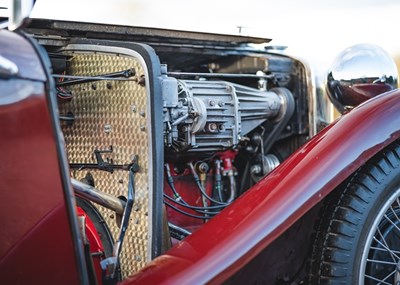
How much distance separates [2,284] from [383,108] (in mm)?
1431

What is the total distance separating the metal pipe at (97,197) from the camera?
6.99 ft

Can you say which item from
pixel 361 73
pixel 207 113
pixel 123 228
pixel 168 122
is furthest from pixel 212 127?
pixel 361 73

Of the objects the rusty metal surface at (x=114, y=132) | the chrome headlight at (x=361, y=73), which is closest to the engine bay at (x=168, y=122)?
the rusty metal surface at (x=114, y=132)

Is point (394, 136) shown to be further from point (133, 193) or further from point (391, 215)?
point (133, 193)

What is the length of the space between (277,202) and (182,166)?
1.20m

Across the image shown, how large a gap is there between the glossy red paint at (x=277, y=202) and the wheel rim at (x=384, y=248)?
0.26 m

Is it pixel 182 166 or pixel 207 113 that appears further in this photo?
pixel 182 166

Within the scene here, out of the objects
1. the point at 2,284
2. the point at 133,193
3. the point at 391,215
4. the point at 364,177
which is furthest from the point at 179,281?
the point at 391,215

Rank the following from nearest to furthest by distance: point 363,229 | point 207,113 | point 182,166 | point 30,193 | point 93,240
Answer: point 30,193
point 363,229
point 93,240
point 207,113
point 182,166

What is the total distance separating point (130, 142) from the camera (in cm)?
239

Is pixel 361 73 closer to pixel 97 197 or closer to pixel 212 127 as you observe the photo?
pixel 212 127

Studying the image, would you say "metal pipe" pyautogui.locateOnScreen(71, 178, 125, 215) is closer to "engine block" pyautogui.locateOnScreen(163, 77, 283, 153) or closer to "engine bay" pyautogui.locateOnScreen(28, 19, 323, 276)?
"engine bay" pyautogui.locateOnScreen(28, 19, 323, 276)

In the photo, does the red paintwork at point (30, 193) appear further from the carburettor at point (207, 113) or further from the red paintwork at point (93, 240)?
the carburettor at point (207, 113)

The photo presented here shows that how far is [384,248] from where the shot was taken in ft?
7.22
